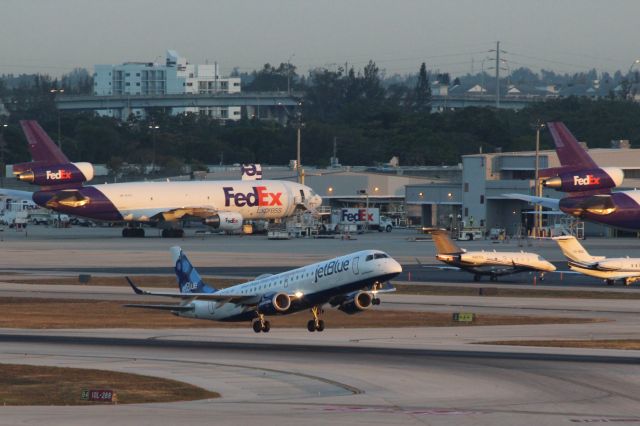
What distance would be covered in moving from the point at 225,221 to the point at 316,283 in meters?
85.8

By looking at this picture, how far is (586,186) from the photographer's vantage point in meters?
113

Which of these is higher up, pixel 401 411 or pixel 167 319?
pixel 401 411

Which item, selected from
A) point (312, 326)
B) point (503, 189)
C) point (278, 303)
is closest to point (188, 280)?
point (312, 326)

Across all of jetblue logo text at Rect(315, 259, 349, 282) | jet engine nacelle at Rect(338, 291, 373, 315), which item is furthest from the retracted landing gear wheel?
jetblue logo text at Rect(315, 259, 349, 282)

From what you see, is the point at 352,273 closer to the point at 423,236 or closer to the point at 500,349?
the point at 500,349

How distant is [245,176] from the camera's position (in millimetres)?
173500

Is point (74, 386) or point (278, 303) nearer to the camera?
point (74, 386)

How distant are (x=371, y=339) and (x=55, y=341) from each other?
14.4 metres

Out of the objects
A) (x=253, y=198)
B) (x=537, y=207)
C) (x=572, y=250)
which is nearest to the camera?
(x=572, y=250)

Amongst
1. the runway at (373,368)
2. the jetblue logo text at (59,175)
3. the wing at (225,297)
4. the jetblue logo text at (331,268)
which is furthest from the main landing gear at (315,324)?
the jetblue logo text at (59,175)

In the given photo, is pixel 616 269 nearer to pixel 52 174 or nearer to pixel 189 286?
pixel 189 286

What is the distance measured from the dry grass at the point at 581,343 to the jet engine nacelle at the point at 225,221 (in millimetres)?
87660

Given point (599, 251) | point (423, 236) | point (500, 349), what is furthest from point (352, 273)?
point (423, 236)

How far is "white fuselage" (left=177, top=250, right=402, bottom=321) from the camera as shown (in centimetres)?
5566
